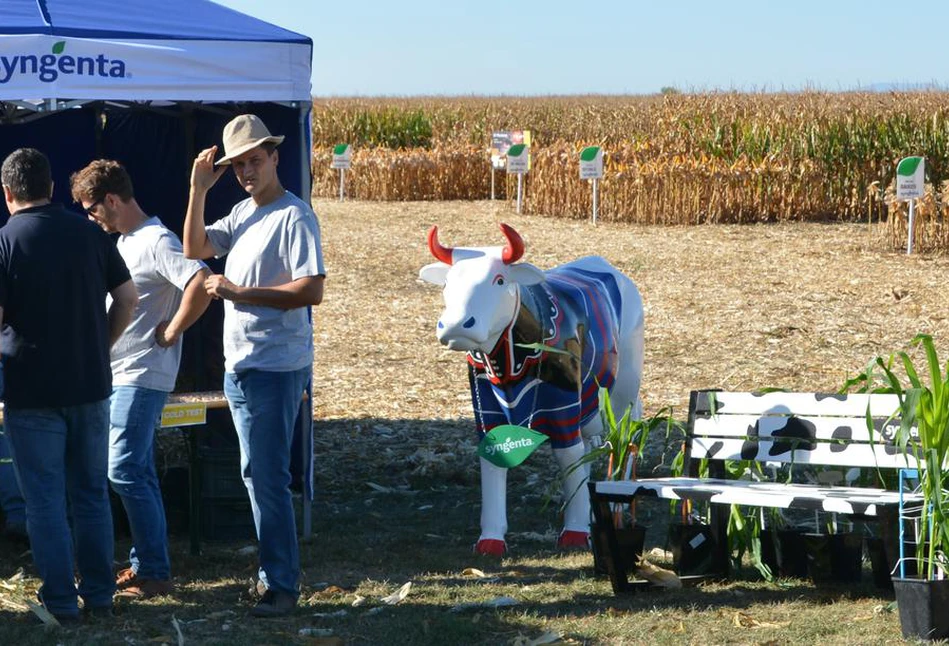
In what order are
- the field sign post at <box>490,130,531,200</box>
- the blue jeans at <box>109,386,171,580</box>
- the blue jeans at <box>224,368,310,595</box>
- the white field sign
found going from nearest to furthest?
the blue jeans at <box>224,368,310,595</box>
the blue jeans at <box>109,386,171,580</box>
the white field sign
the field sign post at <box>490,130,531,200</box>

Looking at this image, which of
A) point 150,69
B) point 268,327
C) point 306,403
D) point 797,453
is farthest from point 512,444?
point 150,69

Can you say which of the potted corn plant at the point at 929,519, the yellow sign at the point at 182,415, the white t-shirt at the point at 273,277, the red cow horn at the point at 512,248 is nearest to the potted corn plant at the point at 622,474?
the red cow horn at the point at 512,248

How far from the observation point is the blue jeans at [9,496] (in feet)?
24.0

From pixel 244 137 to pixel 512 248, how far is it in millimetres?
1657

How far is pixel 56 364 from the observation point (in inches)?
219

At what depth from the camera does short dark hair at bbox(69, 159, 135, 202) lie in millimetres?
6074

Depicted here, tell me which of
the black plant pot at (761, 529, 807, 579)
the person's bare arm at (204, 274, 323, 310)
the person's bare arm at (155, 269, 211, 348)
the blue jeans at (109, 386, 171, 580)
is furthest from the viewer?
the black plant pot at (761, 529, 807, 579)

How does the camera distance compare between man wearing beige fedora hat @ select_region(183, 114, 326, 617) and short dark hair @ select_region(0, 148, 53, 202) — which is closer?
short dark hair @ select_region(0, 148, 53, 202)

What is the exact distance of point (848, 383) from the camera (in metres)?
6.59

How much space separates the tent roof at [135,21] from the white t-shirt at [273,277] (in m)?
1.50

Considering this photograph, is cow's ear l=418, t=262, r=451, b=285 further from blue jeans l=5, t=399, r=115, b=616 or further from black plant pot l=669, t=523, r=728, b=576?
blue jeans l=5, t=399, r=115, b=616

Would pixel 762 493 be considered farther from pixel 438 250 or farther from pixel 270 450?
pixel 270 450

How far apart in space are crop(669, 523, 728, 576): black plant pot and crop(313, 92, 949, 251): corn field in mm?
12752

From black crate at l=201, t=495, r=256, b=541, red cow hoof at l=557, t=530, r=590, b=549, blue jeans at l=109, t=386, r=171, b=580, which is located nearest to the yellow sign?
blue jeans at l=109, t=386, r=171, b=580
